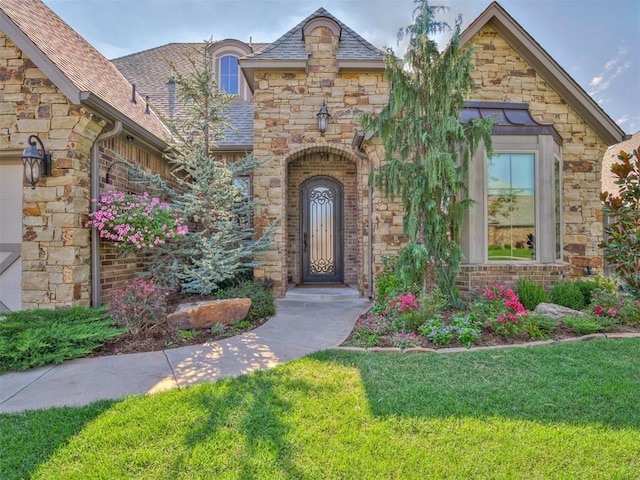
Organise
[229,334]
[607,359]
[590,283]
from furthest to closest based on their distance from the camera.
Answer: [590,283] → [229,334] → [607,359]

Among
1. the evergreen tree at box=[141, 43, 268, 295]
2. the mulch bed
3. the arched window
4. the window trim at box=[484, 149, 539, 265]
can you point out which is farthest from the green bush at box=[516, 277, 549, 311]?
the arched window

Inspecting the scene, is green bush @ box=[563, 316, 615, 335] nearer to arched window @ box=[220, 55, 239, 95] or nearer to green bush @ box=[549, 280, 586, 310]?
green bush @ box=[549, 280, 586, 310]

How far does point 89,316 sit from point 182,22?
658cm

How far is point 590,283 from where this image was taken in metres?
5.89

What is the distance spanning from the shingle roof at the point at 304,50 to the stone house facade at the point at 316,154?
0.16 feet

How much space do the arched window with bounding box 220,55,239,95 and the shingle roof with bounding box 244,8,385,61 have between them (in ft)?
9.42

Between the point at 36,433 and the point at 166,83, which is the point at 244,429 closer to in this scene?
the point at 36,433

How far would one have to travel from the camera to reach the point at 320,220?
28.2 ft

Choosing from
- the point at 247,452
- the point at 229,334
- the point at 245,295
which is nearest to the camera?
the point at 247,452

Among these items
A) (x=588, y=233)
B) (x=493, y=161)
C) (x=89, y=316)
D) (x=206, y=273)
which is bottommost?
(x=89, y=316)

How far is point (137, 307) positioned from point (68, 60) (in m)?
4.54

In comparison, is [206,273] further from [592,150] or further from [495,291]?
[592,150]

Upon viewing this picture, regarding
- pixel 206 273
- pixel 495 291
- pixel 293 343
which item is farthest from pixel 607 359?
pixel 206 273

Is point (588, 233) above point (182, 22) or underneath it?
underneath
